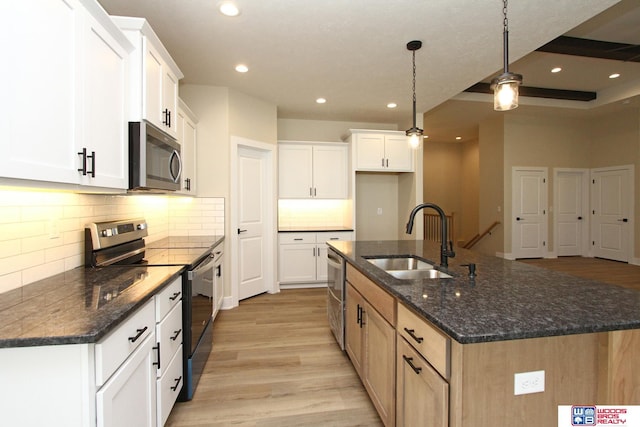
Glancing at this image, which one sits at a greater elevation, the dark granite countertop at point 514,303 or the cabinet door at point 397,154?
the cabinet door at point 397,154

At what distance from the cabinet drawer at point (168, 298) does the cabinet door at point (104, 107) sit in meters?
0.64

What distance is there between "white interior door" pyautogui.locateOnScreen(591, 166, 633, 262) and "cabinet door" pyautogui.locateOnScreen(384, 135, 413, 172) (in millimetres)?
4914

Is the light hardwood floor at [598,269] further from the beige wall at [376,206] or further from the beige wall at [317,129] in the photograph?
the beige wall at [317,129]

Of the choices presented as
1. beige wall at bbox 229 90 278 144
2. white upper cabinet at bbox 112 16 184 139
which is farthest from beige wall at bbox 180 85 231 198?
white upper cabinet at bbox 112 16 184 139

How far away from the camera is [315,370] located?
2.42m

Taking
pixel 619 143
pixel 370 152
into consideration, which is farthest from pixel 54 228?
pixel 619 143

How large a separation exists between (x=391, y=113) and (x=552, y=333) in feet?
14.8

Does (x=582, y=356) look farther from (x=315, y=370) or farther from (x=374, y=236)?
(x=374, y=236)

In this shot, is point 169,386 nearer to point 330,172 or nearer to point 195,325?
point 195,325

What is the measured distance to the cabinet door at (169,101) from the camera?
2285mm

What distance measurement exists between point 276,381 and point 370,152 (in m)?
3.70

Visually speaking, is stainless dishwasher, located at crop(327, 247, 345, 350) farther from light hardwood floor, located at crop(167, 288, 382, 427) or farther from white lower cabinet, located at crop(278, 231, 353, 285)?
white lower cabinet, located at crop(278, 231, 353, 285)

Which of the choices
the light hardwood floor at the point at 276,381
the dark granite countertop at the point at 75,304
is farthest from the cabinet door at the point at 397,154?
the dark granite countertop at the point at 75,304

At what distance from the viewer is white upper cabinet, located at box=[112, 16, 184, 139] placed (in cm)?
188
